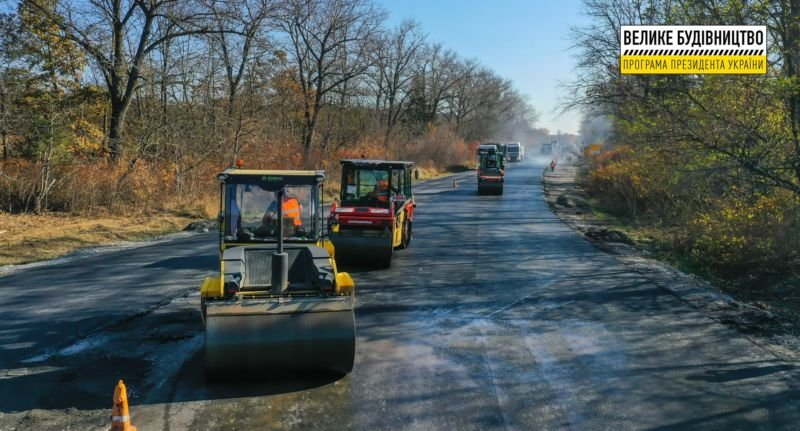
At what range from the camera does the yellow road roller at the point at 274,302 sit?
6.17 metres

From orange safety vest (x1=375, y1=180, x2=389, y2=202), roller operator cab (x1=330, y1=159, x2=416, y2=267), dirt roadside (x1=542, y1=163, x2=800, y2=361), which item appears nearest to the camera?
dirt roadside (x1=542, y1=163, x2=800, y2=361)

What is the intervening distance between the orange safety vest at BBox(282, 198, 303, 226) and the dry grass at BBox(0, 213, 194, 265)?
9797 millimetres

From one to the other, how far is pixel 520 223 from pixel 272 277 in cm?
1641

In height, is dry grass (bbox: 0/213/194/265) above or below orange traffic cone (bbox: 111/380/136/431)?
above

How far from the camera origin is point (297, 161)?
122 feet

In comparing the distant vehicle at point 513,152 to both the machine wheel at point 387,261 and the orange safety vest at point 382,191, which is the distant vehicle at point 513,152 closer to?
the orange safety vest at point 382,191

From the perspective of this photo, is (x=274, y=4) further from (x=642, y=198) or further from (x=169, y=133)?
(x=642, y=198)

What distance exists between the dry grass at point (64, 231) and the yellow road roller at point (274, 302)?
9.74 meters

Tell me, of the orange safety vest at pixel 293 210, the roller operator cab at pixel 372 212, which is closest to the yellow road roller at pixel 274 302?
the orange safety vest at pixel 293 210

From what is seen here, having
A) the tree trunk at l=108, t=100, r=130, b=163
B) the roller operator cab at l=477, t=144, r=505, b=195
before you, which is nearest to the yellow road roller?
the tree trunk at l=108, t=100, r=130, b=163

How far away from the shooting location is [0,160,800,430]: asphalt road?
19.0 ft

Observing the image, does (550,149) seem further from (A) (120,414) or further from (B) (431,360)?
(A) (120,414)

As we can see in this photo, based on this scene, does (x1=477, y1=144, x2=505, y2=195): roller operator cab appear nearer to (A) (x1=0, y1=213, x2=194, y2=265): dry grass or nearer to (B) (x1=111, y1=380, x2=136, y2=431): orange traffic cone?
(A) (x1=0, y1=213, x2=194, y2=265): dry grass

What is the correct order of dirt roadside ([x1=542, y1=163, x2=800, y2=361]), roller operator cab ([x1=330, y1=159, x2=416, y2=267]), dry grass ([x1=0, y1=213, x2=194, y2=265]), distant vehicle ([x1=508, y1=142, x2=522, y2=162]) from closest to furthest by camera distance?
dirt roadside ([x1=542, y1=163, x2=800, y2=361])
roller operator cab ([x1=330, y1=159, x2=416, y2=267])
dry grass ([x1=0, y1=213, x2=194, y2=265])
distant vehicle ([x1=508, y1=142, x2=522, y2=162])
